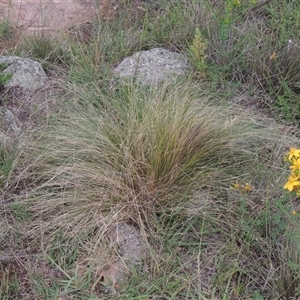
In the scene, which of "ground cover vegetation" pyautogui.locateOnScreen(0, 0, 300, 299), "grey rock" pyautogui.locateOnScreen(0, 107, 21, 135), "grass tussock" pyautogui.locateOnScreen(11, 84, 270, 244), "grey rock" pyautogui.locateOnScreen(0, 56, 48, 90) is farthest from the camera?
"grey rock" pyautogui.locateOnScreen(0, 56, 48, 90)

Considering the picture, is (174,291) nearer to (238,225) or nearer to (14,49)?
(238,225)

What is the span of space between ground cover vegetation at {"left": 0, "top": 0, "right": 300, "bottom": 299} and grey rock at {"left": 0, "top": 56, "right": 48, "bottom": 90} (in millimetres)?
115

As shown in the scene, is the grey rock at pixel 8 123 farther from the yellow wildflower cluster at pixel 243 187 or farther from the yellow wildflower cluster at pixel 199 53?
the yellow wildflower cluster at pixel 243 187

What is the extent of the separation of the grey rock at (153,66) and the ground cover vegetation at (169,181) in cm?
8

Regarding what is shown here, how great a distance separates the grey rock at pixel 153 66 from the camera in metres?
3.43

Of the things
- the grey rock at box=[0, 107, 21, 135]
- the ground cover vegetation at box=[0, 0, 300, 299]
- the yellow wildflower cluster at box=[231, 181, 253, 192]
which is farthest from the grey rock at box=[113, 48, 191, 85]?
the yellow wildflower cluster at box=[231, 181, 253, 192]

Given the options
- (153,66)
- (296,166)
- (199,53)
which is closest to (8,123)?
(153,66)

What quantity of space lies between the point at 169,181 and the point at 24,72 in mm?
1327

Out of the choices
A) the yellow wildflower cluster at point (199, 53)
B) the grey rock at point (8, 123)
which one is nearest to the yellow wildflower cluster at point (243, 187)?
the yellow wildflower cluster at point (199, 53)

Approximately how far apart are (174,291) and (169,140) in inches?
29.2

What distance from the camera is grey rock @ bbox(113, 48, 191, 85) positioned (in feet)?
11.3

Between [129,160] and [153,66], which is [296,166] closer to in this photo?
[129,160]

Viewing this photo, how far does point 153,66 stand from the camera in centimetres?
358

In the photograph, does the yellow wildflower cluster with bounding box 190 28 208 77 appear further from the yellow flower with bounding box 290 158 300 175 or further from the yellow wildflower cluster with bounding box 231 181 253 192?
the yellow flower with bounding box 290 158 300 175
